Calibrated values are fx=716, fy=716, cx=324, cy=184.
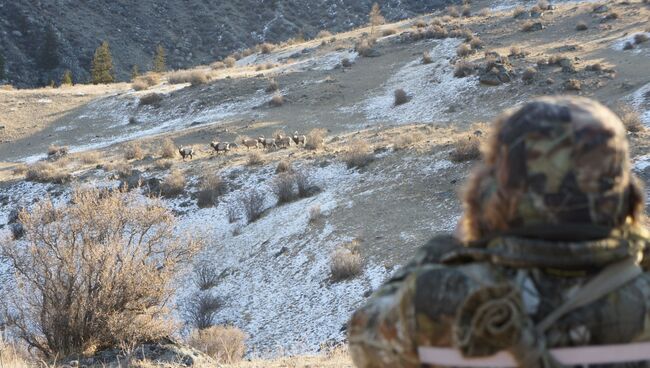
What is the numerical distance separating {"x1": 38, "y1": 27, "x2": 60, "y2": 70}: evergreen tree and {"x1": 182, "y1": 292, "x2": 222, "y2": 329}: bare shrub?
49426mm

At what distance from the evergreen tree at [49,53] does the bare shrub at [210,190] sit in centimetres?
4433

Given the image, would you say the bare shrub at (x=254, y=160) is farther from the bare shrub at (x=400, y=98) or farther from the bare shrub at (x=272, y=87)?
the bare shrub at (x=272, y=87)

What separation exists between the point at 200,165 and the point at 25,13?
156ft

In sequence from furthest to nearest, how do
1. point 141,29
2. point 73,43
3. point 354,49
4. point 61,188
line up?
point 141,29 < point 73,43 < point 354,49 < point 61,188

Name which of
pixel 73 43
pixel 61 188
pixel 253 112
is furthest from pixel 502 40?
pixel 73 43

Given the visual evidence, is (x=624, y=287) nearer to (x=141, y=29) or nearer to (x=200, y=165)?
(x=200, y=165)

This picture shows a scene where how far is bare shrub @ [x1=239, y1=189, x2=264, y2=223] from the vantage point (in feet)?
51.0

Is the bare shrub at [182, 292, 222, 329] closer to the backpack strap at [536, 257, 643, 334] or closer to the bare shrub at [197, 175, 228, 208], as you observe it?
the bare shrub at [197, 175, 228, 208]

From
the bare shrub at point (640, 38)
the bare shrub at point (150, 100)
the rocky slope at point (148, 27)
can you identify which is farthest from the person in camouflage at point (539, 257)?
the rocky slope at point (148, 27)

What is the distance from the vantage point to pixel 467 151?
565 inches

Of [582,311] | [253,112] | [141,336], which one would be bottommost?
[253,112]

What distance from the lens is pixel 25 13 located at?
5962 centimetres

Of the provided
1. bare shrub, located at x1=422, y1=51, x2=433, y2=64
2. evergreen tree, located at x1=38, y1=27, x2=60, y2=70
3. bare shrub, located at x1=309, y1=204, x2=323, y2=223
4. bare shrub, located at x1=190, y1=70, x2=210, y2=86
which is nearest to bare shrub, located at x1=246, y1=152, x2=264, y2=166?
bare shrub, located at x1=309, y1=204, x2=323, y2=223

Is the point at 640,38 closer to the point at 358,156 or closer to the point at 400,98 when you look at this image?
the point at 400,98
